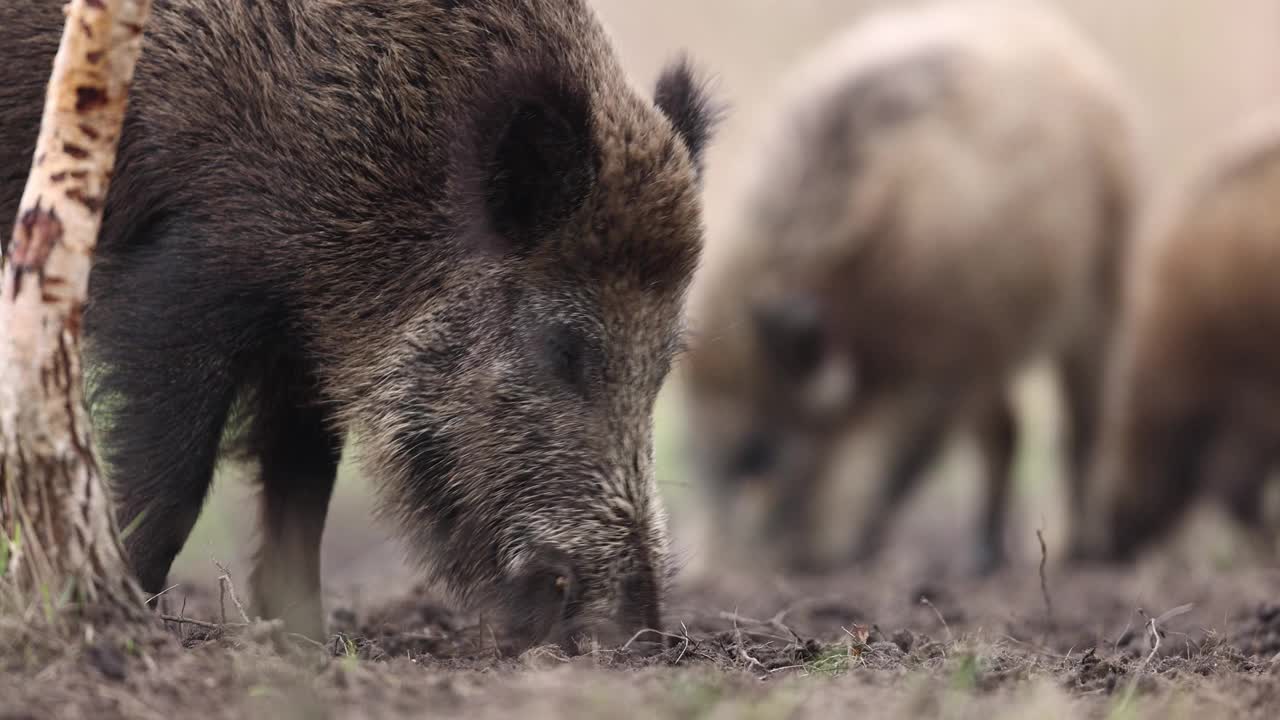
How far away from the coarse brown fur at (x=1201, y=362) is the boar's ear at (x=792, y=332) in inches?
80.4

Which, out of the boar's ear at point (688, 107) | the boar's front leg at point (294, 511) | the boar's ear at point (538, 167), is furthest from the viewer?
the boar's ear at point (688, 107)

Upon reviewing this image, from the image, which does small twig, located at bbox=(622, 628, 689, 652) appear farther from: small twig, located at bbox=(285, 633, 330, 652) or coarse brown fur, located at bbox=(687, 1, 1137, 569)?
coarse brown fur, located at bbox=(687, 1, 1137, 569)

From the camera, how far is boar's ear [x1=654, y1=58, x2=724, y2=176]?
4.06 meters

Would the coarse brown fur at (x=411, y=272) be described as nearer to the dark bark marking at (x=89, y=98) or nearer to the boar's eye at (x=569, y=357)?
the boar's eye at (x=569, y=357)

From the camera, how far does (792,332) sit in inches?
333

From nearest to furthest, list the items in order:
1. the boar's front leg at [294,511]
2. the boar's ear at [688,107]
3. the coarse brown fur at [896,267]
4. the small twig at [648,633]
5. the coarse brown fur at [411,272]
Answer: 1. the small twig at [648,633]
2. the coarse brown fur at [411,272]
3. the boar's front leg at [294,511]
4. the boar's ear at [688,107]
5. the coarse brown fur at [896,267]

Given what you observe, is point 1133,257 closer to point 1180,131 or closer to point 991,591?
point 991,591

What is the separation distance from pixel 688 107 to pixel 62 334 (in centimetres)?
182

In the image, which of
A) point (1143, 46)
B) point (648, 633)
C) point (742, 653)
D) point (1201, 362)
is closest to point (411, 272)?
point (648, 633)

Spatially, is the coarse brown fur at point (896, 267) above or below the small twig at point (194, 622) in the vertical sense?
above

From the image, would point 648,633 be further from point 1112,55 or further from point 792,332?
point 1112,55

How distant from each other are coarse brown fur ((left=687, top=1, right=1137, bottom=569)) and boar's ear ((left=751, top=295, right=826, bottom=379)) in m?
0.01

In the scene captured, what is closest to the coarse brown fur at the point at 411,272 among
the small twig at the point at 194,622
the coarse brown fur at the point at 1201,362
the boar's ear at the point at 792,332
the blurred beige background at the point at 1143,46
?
the small twig at the point at 194,622

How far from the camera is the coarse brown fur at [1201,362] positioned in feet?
28.3
